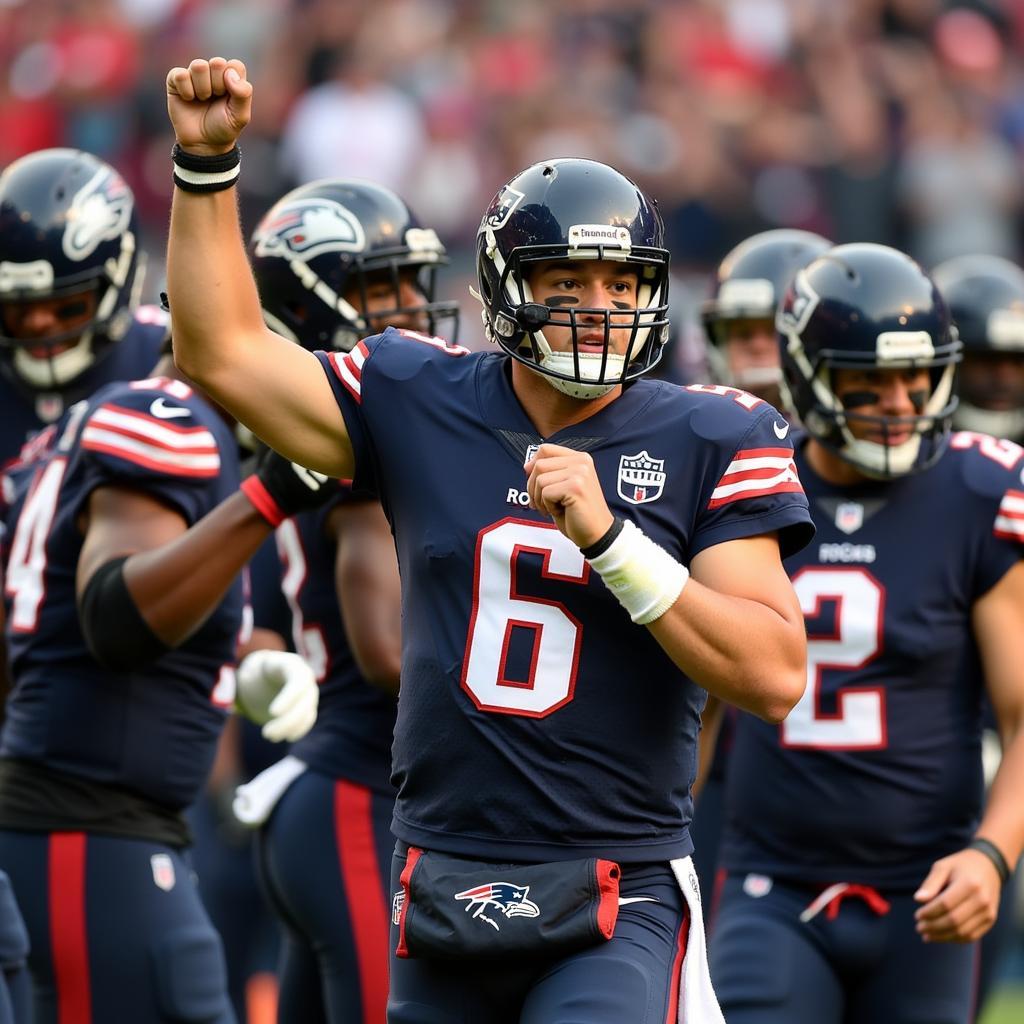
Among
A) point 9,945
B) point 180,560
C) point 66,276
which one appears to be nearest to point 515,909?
point 180,560

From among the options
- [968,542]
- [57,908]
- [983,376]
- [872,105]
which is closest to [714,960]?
[968,542]

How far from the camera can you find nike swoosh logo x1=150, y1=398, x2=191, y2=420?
4277 mm

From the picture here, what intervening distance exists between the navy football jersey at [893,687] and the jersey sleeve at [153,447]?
140 centimetres

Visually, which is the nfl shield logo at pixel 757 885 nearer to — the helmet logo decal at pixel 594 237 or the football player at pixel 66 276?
the helmet logo decal at pixel 594 237

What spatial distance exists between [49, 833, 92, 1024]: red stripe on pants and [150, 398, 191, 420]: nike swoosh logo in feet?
3.19

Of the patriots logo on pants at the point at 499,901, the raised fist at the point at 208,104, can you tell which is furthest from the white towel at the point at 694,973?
the raised fist at the point at 208,104

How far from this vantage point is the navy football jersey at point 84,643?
167 inches

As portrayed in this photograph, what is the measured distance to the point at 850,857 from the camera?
444 centimetres

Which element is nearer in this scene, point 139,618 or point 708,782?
point 139,618

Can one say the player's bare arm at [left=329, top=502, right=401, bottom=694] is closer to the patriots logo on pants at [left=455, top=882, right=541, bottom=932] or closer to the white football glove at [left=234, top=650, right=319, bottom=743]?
the white football glove at [left=234, top=650, right=319, bottom=743]

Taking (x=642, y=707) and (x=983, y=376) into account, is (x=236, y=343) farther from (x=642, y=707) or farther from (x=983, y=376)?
(x=983, y=376)

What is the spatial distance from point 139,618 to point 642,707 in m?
1.25

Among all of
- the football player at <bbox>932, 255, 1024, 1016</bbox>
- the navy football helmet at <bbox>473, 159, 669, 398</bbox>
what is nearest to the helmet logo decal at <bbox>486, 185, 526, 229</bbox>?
the navy football helmet at <bbox>473, 159, 669, 398</bbox>

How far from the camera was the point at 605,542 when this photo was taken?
310 cm
